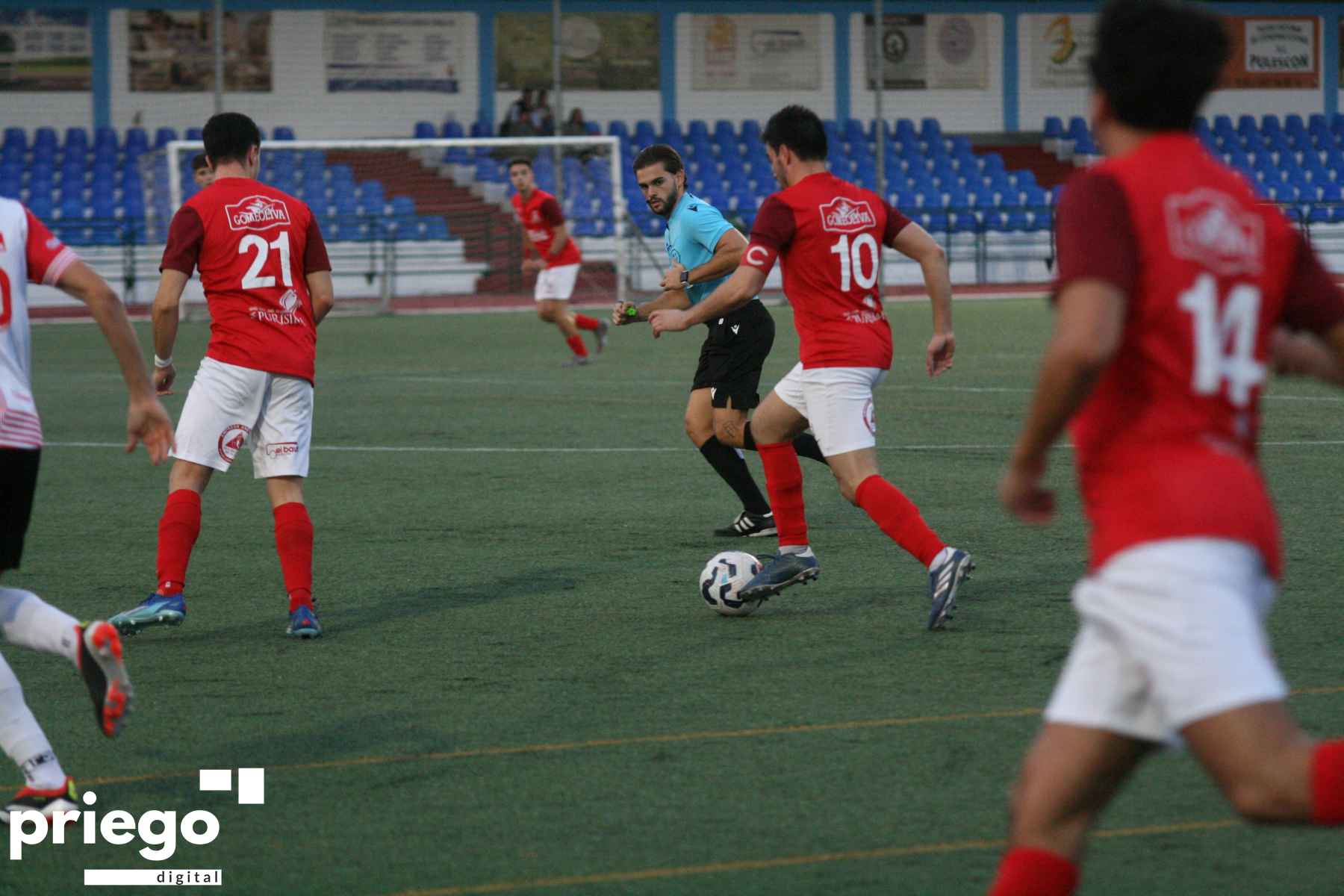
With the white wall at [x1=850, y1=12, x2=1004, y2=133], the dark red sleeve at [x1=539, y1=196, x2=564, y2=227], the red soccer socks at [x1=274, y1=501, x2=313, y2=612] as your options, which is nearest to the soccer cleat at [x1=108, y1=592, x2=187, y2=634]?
the red soccer socks at [x1=274, y1=501, x2=313, y2=612]

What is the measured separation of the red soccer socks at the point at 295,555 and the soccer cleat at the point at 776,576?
1.63m

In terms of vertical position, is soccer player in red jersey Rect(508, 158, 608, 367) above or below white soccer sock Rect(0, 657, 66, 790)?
above

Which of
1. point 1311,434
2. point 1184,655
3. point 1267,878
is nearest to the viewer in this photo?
point 1184,655

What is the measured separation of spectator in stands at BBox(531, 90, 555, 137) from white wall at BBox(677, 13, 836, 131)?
2994mm

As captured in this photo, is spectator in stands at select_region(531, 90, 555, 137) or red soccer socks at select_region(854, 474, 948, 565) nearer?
red soccer socks at select_region(854, 474, 948, 565)

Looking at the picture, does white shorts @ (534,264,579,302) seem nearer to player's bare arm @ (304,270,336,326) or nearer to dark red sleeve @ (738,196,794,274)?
player's bare arm @ (304,270,336,326)

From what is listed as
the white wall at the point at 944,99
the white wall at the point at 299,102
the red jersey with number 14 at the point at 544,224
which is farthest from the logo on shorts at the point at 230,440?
the white wall at the point at 944,99

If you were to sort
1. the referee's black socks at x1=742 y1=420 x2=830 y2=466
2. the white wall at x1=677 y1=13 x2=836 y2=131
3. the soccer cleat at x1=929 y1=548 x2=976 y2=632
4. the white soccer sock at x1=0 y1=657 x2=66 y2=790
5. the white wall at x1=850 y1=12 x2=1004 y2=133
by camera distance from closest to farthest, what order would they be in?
the white soccer sock at x1=0 y1=657 x2=66 y2=790 → the soccer cleat at x1=929 y1=548 x2=976 y2=632 → the referee's black socks at x1=742 y1=420 x2=830 y2=466 → the white wall at x1=677 y1=13 x2=836 y2=131 → the white wall at x1=850 y1=12 x2=1004 y2=133

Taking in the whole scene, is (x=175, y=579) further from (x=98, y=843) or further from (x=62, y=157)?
(x=62, y=157)

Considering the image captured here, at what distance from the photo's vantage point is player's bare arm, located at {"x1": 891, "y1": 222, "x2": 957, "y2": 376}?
661 centimetres

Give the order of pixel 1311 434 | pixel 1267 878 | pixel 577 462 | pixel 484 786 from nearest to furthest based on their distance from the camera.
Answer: pixel 1267 878 < pixel 484 786 < pixel 577 462 < pixel 1311 434

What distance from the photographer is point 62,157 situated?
1235 inches

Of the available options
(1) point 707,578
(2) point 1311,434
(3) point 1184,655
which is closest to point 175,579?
(1) point 707,578

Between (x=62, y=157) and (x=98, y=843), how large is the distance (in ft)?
96.3
